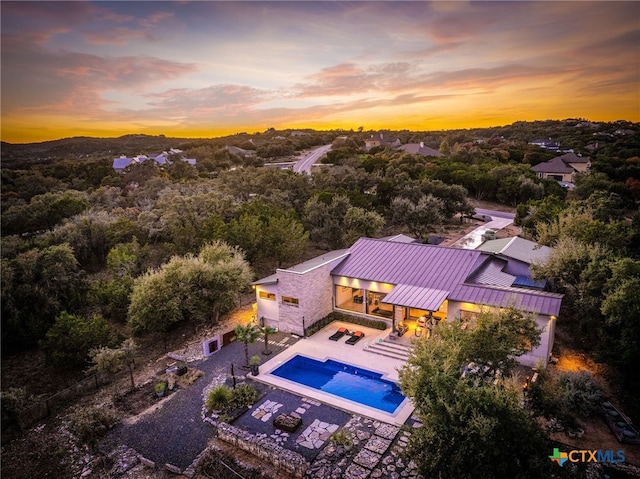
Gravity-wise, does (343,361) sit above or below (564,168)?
below

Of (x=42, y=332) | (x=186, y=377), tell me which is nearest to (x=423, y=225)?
(x=186, y=377)

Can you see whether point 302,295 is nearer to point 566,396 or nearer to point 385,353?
point 385,353

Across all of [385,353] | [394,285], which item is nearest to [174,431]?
[385,353]

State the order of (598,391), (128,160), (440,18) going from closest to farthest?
(598,391) < (440,18) < (128,160)

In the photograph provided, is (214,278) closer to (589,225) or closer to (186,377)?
(186,377)

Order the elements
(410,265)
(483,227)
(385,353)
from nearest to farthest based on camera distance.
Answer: (385,353) < (410,265) < (483,227)

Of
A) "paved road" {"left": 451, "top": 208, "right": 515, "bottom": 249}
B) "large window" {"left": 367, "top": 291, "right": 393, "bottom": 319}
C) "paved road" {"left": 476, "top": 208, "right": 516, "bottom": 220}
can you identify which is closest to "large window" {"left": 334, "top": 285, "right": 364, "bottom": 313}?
"large window" {"left": 367, "top": 291, "right": 393, "bottom": 319}

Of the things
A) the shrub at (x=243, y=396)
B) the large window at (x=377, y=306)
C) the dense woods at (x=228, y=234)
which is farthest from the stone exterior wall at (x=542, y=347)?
the shrub at (x=243, y=396)
